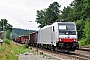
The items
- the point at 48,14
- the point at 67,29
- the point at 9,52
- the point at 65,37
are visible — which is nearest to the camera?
the point at 9,52

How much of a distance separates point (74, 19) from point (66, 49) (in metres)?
61.3

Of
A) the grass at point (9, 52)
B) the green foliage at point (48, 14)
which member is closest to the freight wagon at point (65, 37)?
the grass at point (9, 52)

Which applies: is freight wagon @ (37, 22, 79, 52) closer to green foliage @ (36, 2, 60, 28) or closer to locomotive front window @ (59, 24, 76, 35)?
locomotive front window @ (59, 24, 76, 35)

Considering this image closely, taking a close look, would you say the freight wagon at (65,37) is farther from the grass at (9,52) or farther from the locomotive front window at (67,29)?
the grass at (9,52)

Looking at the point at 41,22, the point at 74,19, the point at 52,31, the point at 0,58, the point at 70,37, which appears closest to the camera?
the point at 0,58

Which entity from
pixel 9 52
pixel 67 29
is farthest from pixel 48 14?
pixel 9 52

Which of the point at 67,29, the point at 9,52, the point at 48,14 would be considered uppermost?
the point at 48,14

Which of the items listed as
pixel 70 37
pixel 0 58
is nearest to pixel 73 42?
pixel 70 37

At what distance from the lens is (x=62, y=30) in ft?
97.6

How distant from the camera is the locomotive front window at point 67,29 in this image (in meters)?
29.4

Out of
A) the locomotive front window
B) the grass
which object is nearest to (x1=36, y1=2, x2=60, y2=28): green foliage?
the grass

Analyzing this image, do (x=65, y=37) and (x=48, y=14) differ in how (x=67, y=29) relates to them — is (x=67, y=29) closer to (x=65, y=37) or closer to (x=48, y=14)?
(x=65, y=37)

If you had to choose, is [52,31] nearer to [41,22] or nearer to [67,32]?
[67,32]

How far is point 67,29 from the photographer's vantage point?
2972 centimetres
